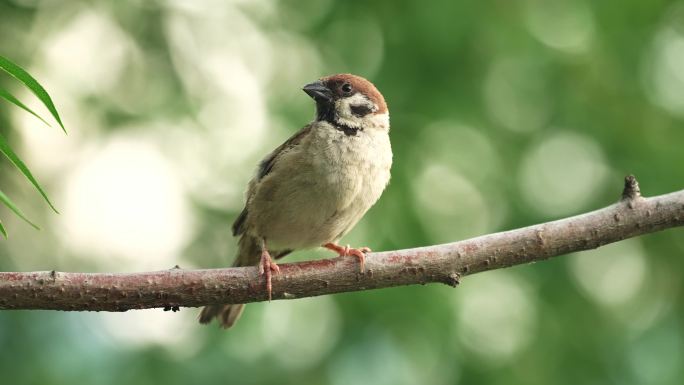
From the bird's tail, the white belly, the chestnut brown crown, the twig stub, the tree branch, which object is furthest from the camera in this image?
the chestnut brown crown

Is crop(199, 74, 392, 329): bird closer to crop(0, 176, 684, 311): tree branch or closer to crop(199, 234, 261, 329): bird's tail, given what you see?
crop(199, 234, 261, 329): bird's tail

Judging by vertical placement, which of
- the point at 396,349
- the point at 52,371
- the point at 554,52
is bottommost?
the point at 52,371

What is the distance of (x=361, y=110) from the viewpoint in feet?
14.7

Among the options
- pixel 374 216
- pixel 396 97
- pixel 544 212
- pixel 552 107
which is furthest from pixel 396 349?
pixel 552 107

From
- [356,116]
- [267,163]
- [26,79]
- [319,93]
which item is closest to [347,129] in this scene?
[356,116]

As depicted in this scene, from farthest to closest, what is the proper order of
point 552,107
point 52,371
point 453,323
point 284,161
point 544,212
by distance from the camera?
1. point 552,107
2. point 544,212
3. point 453,323
4. point 52,371
5. point 284,161

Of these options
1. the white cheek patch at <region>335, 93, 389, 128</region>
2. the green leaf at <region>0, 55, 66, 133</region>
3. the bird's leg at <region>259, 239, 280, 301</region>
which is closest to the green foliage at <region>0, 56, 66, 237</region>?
the green leaf at <region>0, 55, 66, 133</region>

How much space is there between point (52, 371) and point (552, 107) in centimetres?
390

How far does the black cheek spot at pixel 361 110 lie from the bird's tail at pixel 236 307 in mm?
855

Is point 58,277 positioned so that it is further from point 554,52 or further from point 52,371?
point 554,52

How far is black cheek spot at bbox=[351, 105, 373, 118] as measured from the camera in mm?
4453

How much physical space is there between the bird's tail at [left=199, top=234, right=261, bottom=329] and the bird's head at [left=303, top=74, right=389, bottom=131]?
0.77m

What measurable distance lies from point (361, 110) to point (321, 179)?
1.91 feet

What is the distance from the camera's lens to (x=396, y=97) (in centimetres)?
610
